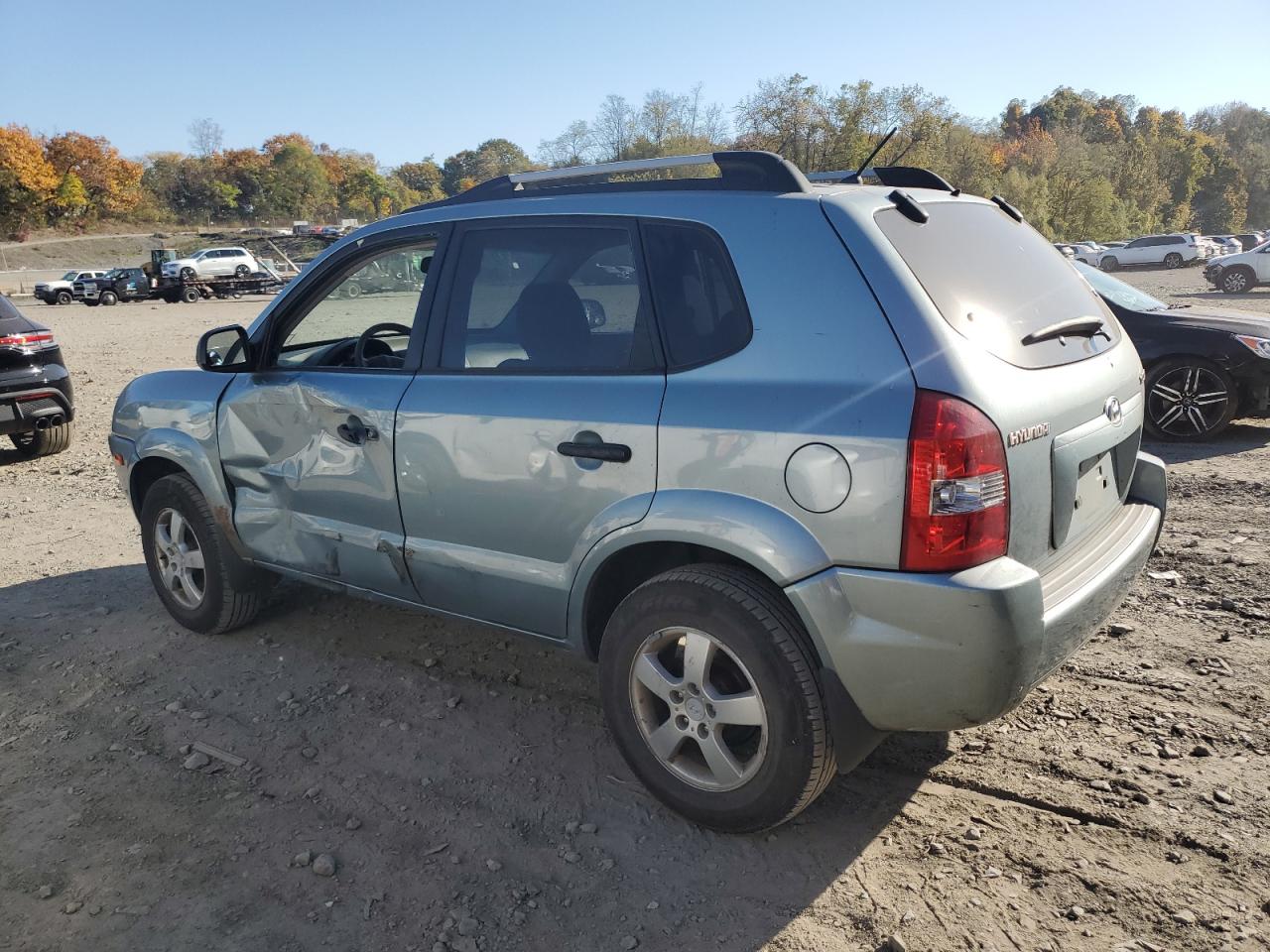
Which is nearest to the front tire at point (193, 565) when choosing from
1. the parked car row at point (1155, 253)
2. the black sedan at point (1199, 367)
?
the black sedan at point (1199, 367)

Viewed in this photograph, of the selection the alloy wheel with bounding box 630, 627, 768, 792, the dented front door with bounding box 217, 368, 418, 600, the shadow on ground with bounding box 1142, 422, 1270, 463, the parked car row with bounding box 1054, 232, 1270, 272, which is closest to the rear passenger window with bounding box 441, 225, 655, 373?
the dented front door with bounding box 217, 368, 418, 600

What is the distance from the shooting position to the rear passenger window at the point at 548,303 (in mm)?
2973

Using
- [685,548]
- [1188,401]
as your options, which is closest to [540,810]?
[685,548]

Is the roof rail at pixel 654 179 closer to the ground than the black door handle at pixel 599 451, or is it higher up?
higher up

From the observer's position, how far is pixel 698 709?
9.20 ft

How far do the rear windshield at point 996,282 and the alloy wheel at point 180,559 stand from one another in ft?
11.6

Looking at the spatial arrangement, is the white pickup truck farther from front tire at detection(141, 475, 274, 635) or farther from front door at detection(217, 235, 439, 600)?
front door at detection(217, 235, 439, 600)

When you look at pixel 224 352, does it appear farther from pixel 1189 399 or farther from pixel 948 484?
pixel 1189 399

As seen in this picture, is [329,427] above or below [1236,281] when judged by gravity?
above

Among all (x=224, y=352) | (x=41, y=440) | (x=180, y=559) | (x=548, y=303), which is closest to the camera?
(x=548, y=303)

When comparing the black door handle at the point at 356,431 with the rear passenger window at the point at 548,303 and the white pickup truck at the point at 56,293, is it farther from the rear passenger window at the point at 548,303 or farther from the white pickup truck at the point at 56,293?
the white pickup truck at the point at 56,293

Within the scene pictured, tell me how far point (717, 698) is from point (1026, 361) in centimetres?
130

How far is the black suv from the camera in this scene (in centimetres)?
799

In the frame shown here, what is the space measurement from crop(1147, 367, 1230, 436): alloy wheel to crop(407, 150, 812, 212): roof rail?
6120 mm
